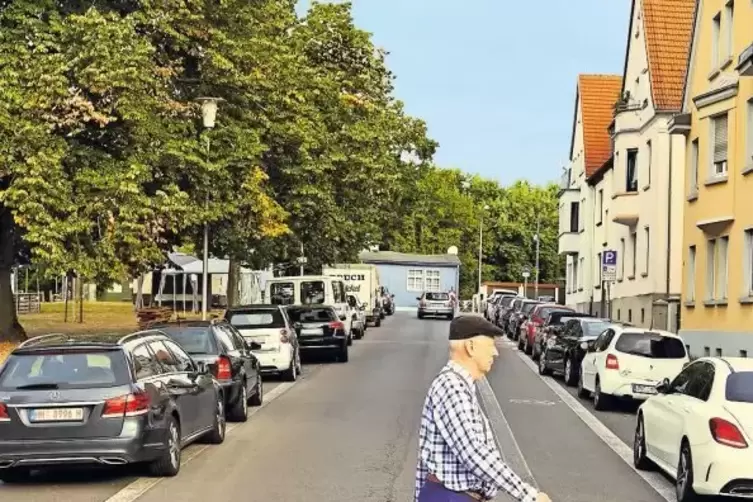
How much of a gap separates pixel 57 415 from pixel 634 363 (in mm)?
10706

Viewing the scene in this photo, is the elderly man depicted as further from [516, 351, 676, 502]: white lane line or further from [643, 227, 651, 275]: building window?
[643, 227, 651, 275]: building window

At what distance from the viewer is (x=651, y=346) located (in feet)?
61.0

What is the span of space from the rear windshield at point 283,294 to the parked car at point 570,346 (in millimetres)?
10070

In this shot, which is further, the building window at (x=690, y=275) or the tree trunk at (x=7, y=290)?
the building window at (x=690, y=275)

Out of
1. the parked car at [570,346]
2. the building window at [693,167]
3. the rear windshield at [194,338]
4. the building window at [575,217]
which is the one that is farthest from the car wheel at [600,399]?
the building window at [575,217]

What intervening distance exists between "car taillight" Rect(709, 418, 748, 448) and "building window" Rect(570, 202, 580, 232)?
53.4 meters

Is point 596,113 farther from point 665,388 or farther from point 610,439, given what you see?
point 665,388

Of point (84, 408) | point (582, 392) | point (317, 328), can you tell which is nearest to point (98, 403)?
point (84, 408)

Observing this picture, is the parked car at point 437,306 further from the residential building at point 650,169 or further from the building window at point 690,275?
the building window at point 690,275

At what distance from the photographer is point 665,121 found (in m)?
39.5

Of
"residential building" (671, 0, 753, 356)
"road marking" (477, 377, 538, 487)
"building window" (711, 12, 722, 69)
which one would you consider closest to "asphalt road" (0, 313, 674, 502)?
"road marking" (477, 377, 538, 487)

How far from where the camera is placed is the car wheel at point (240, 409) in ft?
51.0

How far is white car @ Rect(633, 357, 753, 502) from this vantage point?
366 inches

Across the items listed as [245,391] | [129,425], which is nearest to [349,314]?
[245,391]
